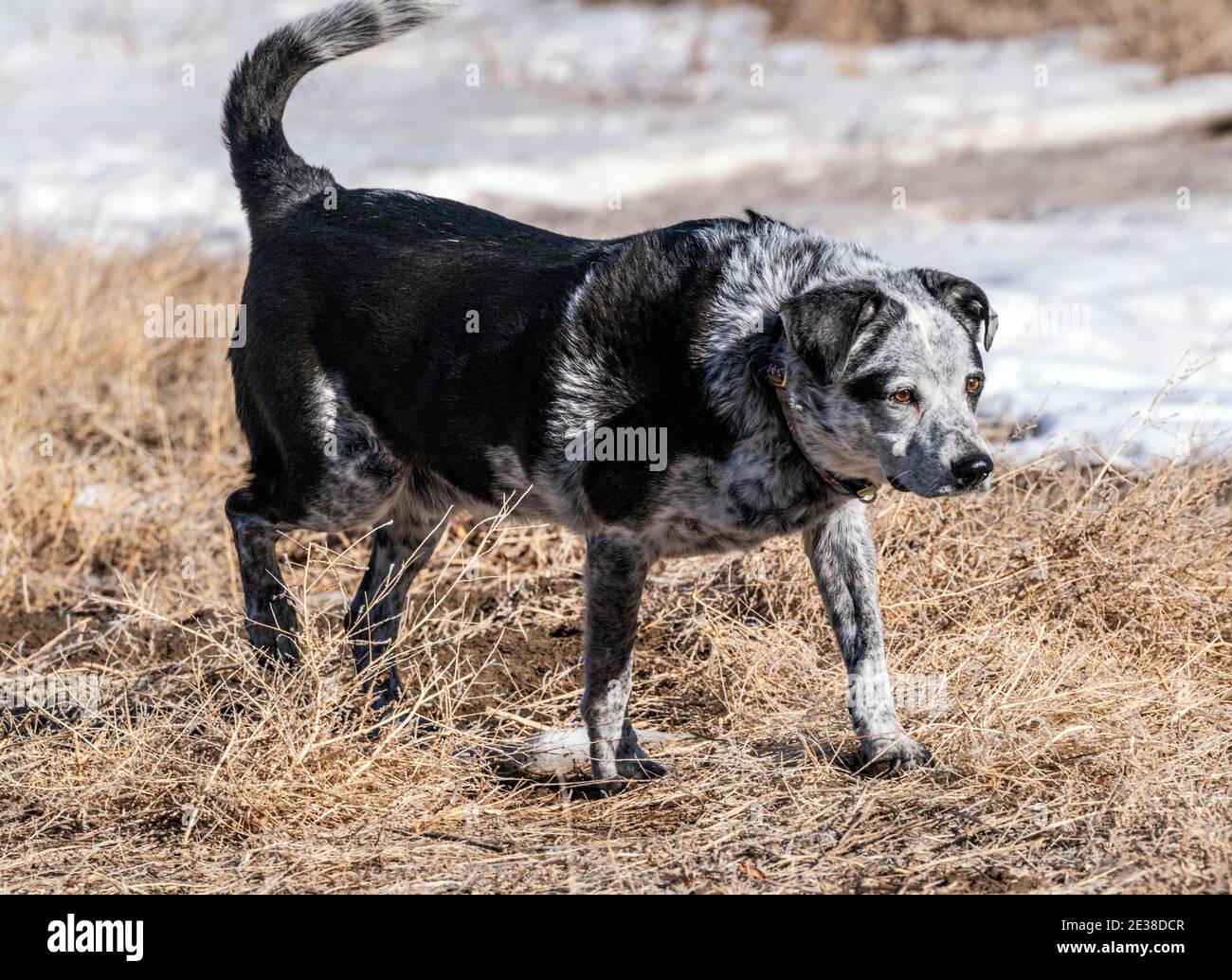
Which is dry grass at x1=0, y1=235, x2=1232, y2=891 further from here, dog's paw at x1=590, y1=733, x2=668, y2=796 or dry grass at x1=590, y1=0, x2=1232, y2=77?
dry grass at x1=590, y1=0, x2=1232, y2=77

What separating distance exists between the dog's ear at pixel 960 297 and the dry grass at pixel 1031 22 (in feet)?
35.6

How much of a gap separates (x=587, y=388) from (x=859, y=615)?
97 cm

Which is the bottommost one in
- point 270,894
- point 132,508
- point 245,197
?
point 270,894

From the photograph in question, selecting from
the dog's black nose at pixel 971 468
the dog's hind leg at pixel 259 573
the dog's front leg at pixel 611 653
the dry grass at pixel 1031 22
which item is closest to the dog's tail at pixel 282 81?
the dog's hind leg at pixel 259 573

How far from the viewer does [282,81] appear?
4.63 m

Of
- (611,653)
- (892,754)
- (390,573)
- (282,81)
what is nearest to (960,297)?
(892,754)

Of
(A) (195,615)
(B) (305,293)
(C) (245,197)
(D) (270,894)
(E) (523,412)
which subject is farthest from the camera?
(A) (195,615)

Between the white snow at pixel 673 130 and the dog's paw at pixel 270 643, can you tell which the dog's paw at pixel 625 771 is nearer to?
the dog's paw at pixel 270 643

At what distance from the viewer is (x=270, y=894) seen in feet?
10.8

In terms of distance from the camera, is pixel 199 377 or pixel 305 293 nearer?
pixel 305 293

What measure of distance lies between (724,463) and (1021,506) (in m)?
1.52

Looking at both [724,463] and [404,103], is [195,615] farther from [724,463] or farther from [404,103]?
[404,103]

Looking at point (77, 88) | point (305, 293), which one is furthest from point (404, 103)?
point (305, 293)

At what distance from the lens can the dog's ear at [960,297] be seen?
373cm
